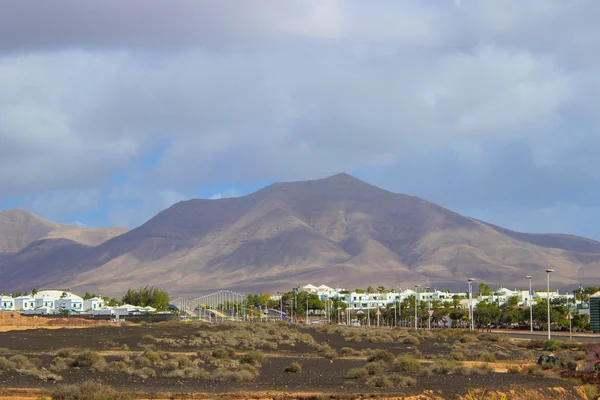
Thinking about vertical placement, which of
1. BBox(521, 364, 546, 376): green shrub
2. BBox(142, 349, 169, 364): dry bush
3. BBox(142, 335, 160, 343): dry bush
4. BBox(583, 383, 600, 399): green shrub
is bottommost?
BBox(583, 383, 600, 399): green shrub

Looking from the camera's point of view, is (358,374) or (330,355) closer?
(358,374)

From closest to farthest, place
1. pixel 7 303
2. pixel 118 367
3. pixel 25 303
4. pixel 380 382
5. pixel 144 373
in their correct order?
pixel 380 382, pixel 144 373, pixel 118 367, pixel 7 303, pixel 25 303

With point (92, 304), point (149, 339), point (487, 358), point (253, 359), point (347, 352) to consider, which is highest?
point (92, 304)

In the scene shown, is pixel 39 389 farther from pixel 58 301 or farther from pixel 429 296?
pixel 429 296

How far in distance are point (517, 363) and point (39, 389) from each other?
2547 cm

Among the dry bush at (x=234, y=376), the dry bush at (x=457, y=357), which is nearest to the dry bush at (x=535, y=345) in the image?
the dry bush at (x=457, y=357)

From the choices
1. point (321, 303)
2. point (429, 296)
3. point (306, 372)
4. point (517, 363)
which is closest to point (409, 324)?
point (321, 303)

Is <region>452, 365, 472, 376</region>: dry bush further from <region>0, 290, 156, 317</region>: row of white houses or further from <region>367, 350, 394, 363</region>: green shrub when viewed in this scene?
<region>0, 290, 156, 317</region>: row of white houses

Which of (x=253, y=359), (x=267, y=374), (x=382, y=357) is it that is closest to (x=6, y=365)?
(x=267, y=374)

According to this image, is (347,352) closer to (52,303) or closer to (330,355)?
(330,355)

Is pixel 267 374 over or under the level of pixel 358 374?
under

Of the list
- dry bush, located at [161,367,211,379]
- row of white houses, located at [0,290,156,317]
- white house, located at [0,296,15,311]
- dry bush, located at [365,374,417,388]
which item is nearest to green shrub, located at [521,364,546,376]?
dry bush, located at [365,374,417,388]

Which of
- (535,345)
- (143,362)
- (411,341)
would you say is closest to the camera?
(143,362)

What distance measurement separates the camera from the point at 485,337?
67.0 m
